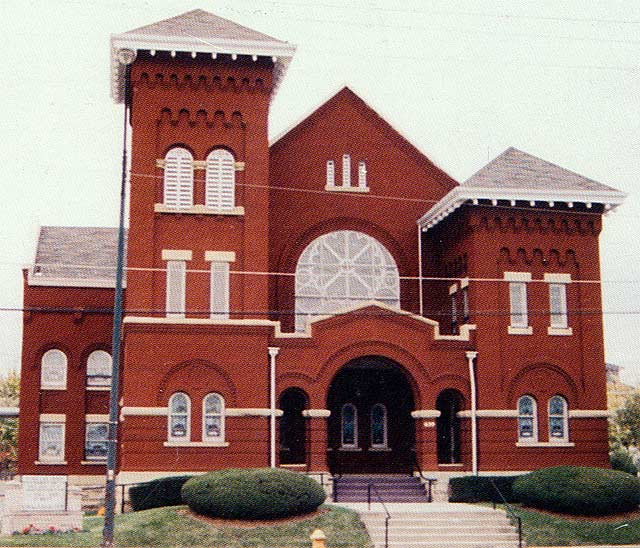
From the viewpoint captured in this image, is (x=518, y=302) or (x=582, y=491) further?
(x=518, y=302)

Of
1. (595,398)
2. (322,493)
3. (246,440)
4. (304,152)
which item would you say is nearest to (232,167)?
(304,152)

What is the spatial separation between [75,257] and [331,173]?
11.6m

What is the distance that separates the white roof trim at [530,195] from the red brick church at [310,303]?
74mm

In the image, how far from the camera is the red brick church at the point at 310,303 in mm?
34906

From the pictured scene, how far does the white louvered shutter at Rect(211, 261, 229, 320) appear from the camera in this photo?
117ft

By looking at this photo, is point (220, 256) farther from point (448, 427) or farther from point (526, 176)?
point (526, 176)

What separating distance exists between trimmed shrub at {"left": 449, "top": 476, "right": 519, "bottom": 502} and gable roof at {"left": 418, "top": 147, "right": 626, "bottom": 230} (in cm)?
886

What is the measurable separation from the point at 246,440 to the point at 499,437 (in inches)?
323

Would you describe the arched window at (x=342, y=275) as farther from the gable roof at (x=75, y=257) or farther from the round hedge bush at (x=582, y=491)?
the round hedge bush at (x=582, y=491)

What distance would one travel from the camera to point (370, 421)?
3984 centimetres

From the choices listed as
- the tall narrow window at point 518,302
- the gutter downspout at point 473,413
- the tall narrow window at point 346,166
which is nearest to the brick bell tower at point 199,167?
the tall narrow window at point 346,166

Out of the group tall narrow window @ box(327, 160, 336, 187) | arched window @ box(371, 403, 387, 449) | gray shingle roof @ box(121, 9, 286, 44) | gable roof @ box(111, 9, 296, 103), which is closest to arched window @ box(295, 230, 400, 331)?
tall narrow window @ box(327, 160, 336, 187)

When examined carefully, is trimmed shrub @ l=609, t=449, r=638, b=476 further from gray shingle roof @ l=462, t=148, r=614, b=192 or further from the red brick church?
gray shingle roof @ l=462, t=148, r=614, b=192

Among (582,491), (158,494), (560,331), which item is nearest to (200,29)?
(158,494)
